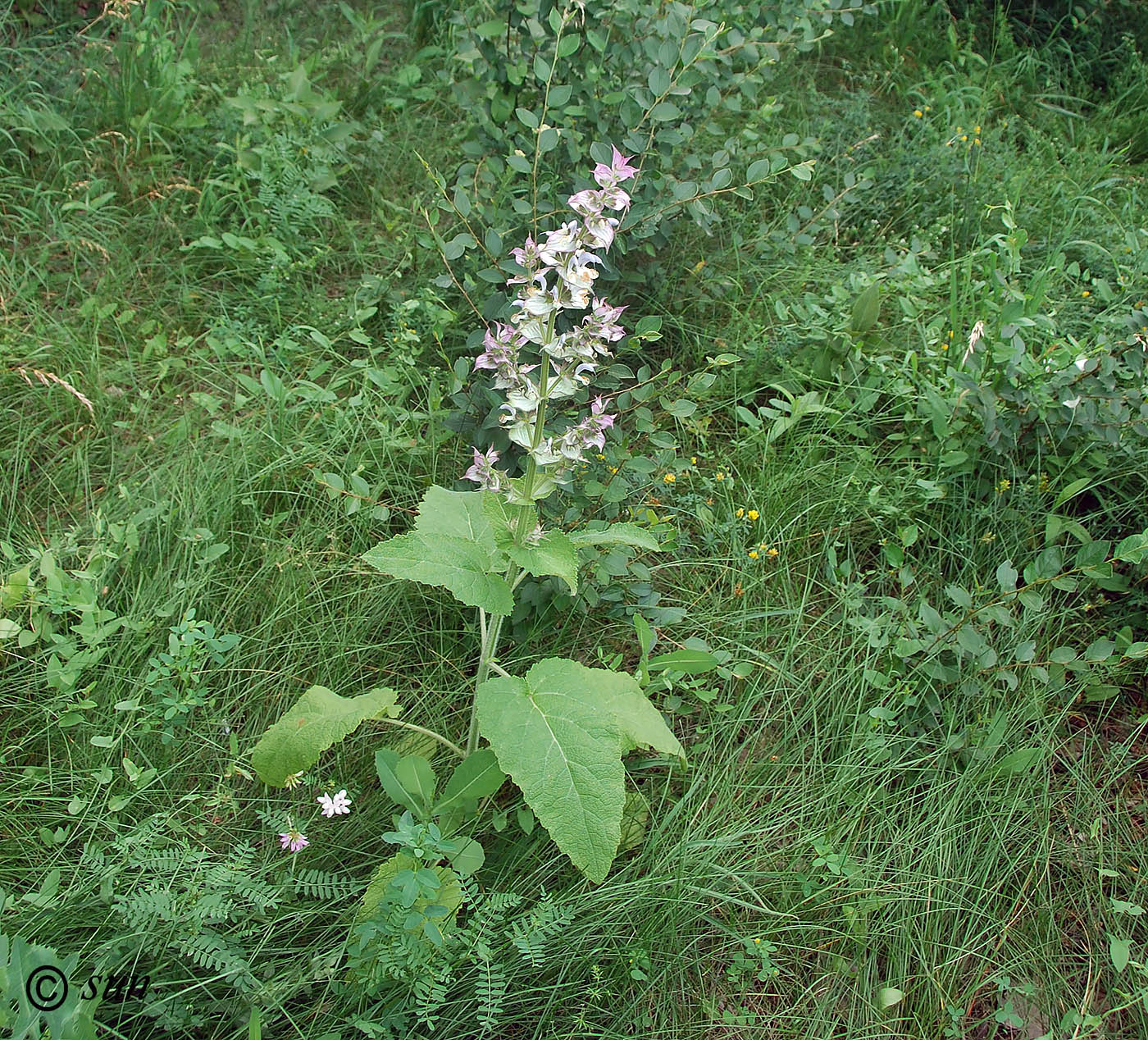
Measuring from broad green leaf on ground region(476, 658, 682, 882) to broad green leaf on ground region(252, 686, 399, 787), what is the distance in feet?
0.97

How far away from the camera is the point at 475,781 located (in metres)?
1.97

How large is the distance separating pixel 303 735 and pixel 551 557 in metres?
0.63

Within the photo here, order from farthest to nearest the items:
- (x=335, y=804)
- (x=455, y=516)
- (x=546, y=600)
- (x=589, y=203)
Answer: (x=546, y=600) < (x=455, y=516) < (x=335, y=804) < (x=589, y=203)

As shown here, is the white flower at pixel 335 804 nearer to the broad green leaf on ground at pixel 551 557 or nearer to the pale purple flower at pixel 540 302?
the broad green leaf on ground at pixel 551 557

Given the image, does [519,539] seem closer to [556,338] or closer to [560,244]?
[556,338]

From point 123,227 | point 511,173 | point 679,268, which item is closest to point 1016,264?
point 679,268

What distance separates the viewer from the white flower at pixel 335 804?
203 cm

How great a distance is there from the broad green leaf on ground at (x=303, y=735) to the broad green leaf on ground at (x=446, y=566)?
0.32 m

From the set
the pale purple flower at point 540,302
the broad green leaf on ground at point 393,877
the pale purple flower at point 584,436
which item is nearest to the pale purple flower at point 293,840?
the broad green leaf on ground at point 393,877

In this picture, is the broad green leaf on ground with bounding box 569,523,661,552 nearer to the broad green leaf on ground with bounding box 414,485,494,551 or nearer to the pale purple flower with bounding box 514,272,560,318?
the broad green leaf on ground with bounding box 414,485,494,551

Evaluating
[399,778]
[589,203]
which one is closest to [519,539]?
[399,778]

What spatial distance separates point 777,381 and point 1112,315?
1.18m

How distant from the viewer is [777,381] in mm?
2969

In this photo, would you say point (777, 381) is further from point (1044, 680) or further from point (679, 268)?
point (1044, 680)
